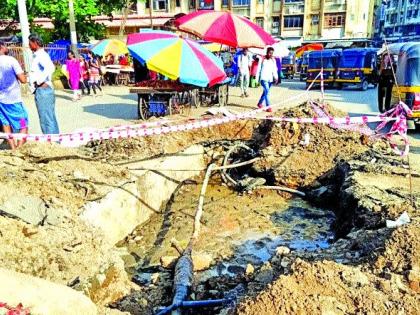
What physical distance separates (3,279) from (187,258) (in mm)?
2476

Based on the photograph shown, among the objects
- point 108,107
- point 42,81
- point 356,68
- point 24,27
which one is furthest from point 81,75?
point 356,68

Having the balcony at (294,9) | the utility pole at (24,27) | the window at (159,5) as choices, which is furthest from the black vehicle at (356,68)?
the window at (159,5)

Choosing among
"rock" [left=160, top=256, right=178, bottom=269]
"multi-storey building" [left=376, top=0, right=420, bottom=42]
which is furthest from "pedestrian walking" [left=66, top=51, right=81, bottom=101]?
"multi-storey building" [left=376, top=0, right=420, bottom=42]

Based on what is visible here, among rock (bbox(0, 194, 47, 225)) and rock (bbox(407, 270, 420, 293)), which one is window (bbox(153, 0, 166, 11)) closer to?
rock (bbox(0, 194, 47, 225))

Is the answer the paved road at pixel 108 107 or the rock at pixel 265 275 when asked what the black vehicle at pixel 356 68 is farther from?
the rock at pixel 265 275

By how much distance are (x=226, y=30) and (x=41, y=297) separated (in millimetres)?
9428

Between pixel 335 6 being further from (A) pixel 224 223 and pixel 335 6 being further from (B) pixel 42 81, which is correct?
(B) pixel 42 81

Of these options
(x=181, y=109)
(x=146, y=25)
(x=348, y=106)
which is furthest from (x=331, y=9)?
(x=181, y=109)

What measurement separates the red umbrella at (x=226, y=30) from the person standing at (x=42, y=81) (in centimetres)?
516

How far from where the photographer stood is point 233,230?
648 cm

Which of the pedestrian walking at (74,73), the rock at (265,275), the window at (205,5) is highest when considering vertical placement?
the window at (205,5)

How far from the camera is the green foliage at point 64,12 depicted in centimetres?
1908

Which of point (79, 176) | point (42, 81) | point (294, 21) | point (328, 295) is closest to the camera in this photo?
point (328, 295)

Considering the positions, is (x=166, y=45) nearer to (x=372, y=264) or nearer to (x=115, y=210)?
(x=115, y=210)
